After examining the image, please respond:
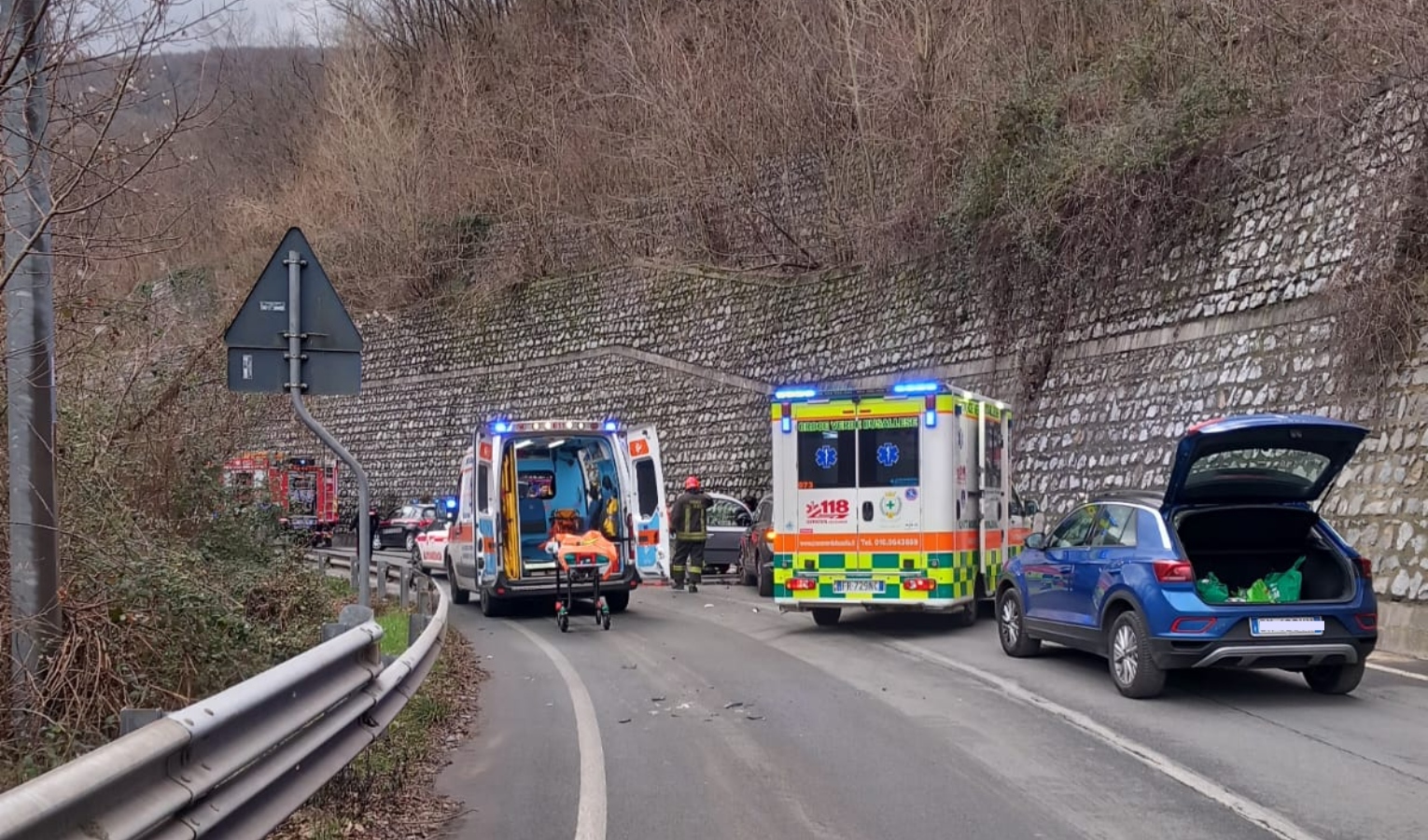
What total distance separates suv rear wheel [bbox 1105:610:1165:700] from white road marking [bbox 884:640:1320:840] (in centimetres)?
63

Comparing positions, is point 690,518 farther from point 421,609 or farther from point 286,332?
point 286,332

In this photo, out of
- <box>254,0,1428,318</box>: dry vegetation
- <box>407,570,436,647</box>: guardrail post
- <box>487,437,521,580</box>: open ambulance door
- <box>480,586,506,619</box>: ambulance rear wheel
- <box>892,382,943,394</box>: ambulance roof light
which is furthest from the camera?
<box>254,0,1428,318</box>: dry vegetation

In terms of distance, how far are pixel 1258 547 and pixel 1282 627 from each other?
49.4 inches

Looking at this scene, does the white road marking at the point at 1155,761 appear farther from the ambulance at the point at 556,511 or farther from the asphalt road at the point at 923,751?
the ambulance at the point at 556,511

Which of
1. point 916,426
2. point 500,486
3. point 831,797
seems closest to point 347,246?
point 500,486

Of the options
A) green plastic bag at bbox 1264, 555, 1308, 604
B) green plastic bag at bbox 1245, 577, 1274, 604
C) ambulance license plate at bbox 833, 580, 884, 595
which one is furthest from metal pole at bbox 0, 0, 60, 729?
ambulance license plate at bbox 833, 580, 884, 595

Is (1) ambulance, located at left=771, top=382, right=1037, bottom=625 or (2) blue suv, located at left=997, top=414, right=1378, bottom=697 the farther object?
(1) ambulance, located at left=771, top=382, right=1037, bottom=625

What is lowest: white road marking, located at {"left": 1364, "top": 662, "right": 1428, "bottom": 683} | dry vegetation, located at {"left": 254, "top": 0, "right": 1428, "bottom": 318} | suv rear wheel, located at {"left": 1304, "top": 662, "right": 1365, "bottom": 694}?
white road marking, located at {"left": 1364, "top": 662, "right": 1428, "bottom": 683}

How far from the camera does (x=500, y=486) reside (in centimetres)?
1603

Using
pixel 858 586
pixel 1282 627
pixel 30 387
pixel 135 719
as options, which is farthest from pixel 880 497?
pixel 135 719

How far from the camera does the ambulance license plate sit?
1415 cm

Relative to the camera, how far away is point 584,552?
15.4 m

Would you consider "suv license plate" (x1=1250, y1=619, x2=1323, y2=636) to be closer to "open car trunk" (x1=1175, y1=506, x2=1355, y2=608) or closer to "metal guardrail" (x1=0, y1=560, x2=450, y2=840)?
"open car trunk" (x1=1175, y1=506, x2=1355, y2=608)

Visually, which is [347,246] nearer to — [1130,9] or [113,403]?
[1130,9]
